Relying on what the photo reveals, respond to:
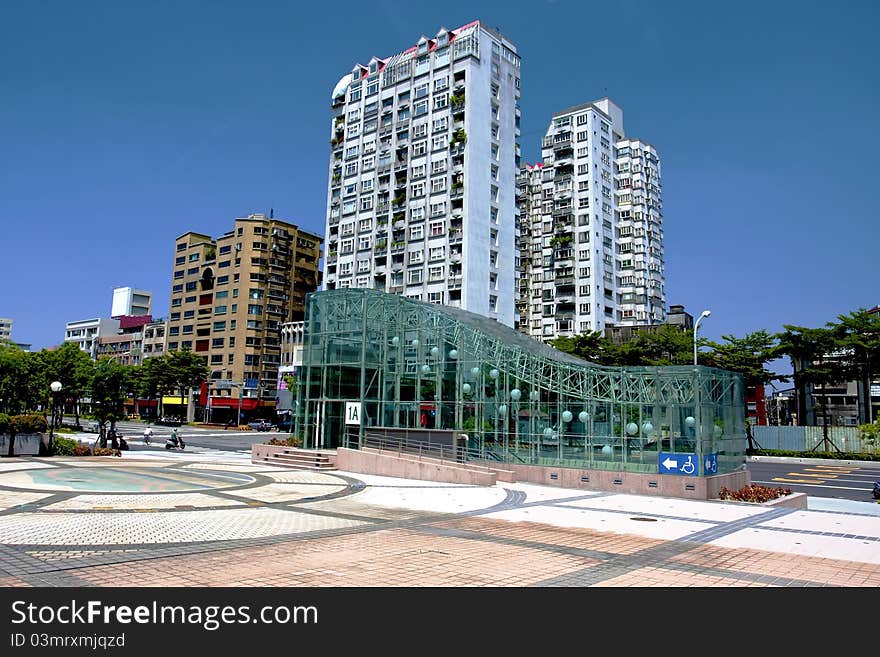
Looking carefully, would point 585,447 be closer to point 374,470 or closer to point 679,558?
point 374,470

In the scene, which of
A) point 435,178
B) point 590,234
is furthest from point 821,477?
point 590,234

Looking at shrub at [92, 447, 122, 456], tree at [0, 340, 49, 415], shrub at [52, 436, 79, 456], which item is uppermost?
tree at [0, 340, 49, 415]

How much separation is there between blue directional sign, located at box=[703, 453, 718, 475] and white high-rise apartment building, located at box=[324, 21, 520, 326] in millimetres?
48855

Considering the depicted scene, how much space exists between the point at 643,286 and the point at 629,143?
2218cm

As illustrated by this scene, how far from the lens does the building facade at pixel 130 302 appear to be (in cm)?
15175

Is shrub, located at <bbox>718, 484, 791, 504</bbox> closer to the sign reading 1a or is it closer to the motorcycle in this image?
the sign reading 1a

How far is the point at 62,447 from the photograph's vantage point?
3356 centimetres

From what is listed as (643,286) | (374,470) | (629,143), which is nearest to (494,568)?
(374,470)

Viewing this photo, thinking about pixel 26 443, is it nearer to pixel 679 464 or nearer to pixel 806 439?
pixel 679 464

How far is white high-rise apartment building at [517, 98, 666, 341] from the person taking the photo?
90750 mm

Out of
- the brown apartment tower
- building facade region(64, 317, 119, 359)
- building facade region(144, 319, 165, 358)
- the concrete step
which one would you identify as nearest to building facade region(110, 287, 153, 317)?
building facade region(64, 317, 119, 359)

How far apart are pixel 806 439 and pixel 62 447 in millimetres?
53456

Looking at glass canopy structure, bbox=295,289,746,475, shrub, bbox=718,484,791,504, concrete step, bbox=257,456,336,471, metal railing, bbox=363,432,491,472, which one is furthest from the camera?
concrete step, bbox=257,456,336,471
